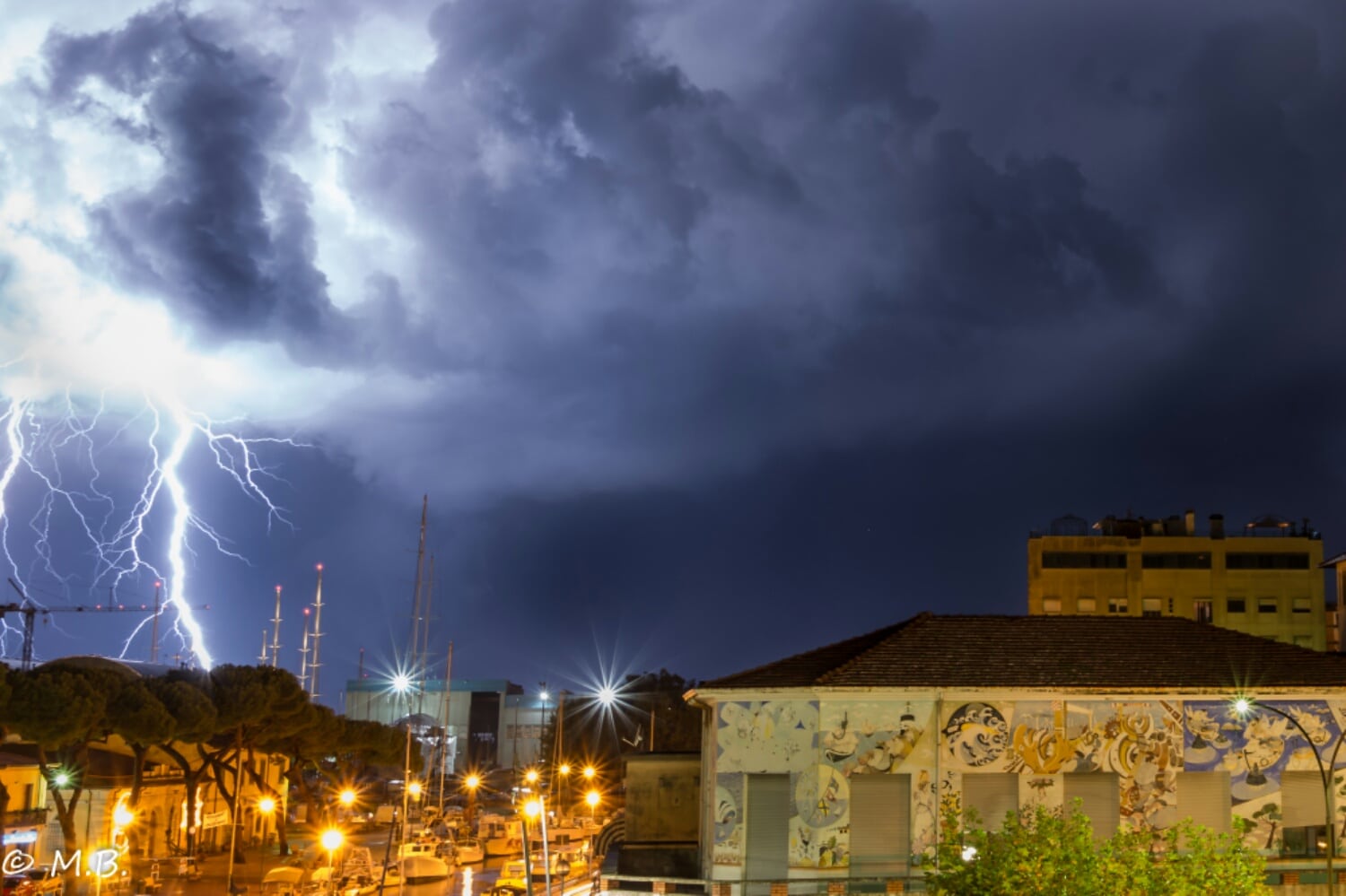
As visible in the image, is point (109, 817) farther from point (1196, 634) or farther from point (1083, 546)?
point (1083, 546)

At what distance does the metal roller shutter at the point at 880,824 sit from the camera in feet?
114

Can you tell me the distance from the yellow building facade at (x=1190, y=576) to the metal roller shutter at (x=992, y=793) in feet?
192

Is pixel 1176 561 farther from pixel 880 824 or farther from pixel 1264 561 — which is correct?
pixel 880 824

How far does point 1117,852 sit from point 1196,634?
1716 centimetres

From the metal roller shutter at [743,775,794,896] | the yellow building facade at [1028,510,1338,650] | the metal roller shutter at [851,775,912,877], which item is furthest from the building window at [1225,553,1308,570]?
the metal roller shutter at [743,775,794,896]

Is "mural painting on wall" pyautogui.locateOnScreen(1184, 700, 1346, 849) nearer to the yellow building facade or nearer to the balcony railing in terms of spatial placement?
the balcony railing

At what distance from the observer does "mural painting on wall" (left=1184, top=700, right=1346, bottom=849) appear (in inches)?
1406

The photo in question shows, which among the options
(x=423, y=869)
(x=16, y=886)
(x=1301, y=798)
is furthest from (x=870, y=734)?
(x=16, y=886)

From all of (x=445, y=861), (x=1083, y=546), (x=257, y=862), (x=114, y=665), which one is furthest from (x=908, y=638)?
(x=1083, y=546)

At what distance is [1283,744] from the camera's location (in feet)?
118

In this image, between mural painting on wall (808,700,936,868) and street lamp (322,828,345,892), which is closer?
mural painting on wall (808,700,936,868)

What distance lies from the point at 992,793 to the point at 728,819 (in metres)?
7.25

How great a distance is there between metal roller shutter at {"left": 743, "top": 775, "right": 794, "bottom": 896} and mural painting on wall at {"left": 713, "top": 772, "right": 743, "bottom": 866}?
19cm

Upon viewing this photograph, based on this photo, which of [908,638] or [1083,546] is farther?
[1083,546]
